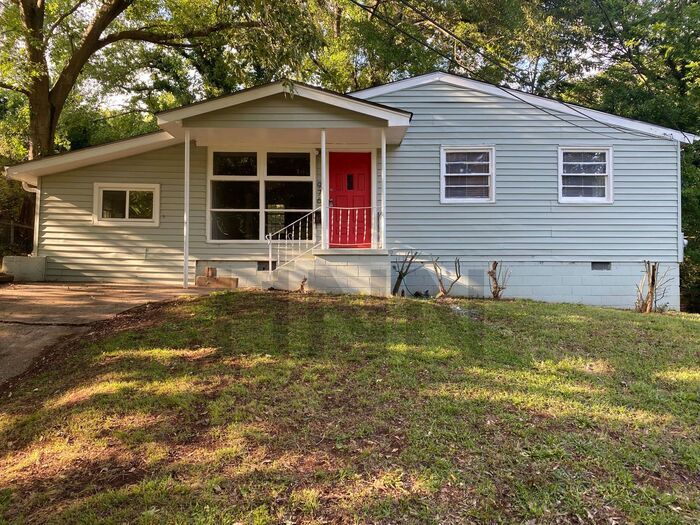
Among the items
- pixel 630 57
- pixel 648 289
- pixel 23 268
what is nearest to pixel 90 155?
pixel 23 268

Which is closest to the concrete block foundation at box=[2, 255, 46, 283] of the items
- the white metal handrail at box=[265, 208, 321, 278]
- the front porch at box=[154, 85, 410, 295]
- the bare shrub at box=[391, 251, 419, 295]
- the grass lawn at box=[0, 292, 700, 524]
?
the front porch at box=[154, 85, 410, 295]

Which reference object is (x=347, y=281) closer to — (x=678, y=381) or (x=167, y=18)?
(x=678, y=381)

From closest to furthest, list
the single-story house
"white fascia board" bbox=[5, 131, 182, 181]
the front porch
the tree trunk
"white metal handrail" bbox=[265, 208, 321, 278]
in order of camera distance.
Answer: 1. the front porch
2. "white fascia board" bbox=[5, 131, 182, 181]
3. "white metal handrail" bbox=[265, 208, 321, 278]
4. the single-story house
5. the tree trunk

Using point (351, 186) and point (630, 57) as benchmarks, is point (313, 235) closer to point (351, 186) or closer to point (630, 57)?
point (351, 186)

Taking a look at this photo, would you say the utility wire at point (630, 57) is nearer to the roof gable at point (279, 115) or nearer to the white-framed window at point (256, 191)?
the roof gable at point (279, 115)

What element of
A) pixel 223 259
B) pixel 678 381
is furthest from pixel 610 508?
pixel 223 259

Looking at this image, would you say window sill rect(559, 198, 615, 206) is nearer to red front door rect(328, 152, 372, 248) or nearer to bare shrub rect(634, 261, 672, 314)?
bare shrub rect(634, 261, 672, 314)

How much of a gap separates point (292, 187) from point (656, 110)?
1258 cm

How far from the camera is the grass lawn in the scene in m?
2.55

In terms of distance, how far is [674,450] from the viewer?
319 centimetres

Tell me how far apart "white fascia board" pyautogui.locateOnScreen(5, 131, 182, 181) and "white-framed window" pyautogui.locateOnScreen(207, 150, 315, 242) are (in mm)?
1182

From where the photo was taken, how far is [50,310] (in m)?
6.70

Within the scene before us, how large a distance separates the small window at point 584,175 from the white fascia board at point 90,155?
27.9ft

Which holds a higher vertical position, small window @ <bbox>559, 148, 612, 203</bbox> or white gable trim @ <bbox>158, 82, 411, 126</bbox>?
white gable trim @ <bbox>158, 82, 411, 126</bbox>
